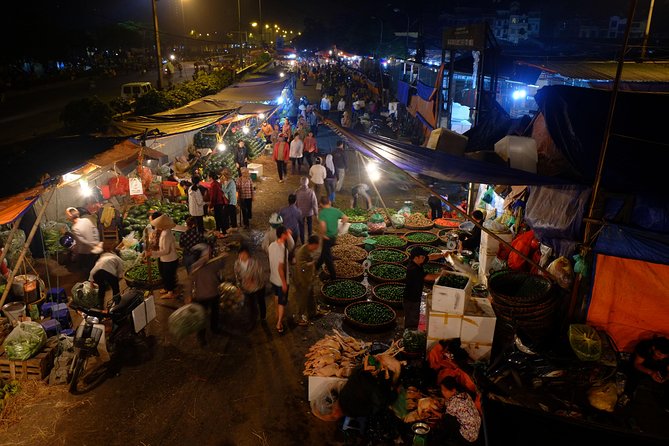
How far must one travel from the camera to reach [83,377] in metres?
7.14

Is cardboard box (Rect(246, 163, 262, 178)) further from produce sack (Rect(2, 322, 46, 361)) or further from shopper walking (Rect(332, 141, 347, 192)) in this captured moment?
produce sack (Rect(2, 322, 46, 361))

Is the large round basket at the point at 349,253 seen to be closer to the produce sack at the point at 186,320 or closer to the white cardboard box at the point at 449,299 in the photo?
the produce sack at the point at 186,320

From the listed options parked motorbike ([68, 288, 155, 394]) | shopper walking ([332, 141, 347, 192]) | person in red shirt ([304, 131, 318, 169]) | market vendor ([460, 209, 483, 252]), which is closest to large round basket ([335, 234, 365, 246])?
market vendor ([460, 209, 483, 252])

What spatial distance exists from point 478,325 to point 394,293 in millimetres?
2943

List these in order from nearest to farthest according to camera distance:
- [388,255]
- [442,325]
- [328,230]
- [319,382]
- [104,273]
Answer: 1. [319,382]
2. [442,325]
3. [104,273]
4. [328,230]
5. [388,255]

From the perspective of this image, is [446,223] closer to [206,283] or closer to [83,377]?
[206,283]

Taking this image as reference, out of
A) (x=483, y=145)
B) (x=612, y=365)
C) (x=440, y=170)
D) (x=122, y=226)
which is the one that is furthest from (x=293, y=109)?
(x=612, y=365)

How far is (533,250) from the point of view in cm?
791

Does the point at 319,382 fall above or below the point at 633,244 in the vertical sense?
below

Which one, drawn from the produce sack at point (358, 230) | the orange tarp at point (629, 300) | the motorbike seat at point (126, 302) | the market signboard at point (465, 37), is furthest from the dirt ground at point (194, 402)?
the market signboard at point (465, 37)

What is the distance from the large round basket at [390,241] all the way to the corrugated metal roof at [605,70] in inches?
222

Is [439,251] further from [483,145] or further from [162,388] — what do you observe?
[162,388]

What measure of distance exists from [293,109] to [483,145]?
25.5m

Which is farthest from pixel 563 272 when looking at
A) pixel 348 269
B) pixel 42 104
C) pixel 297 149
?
pixel 42 104
